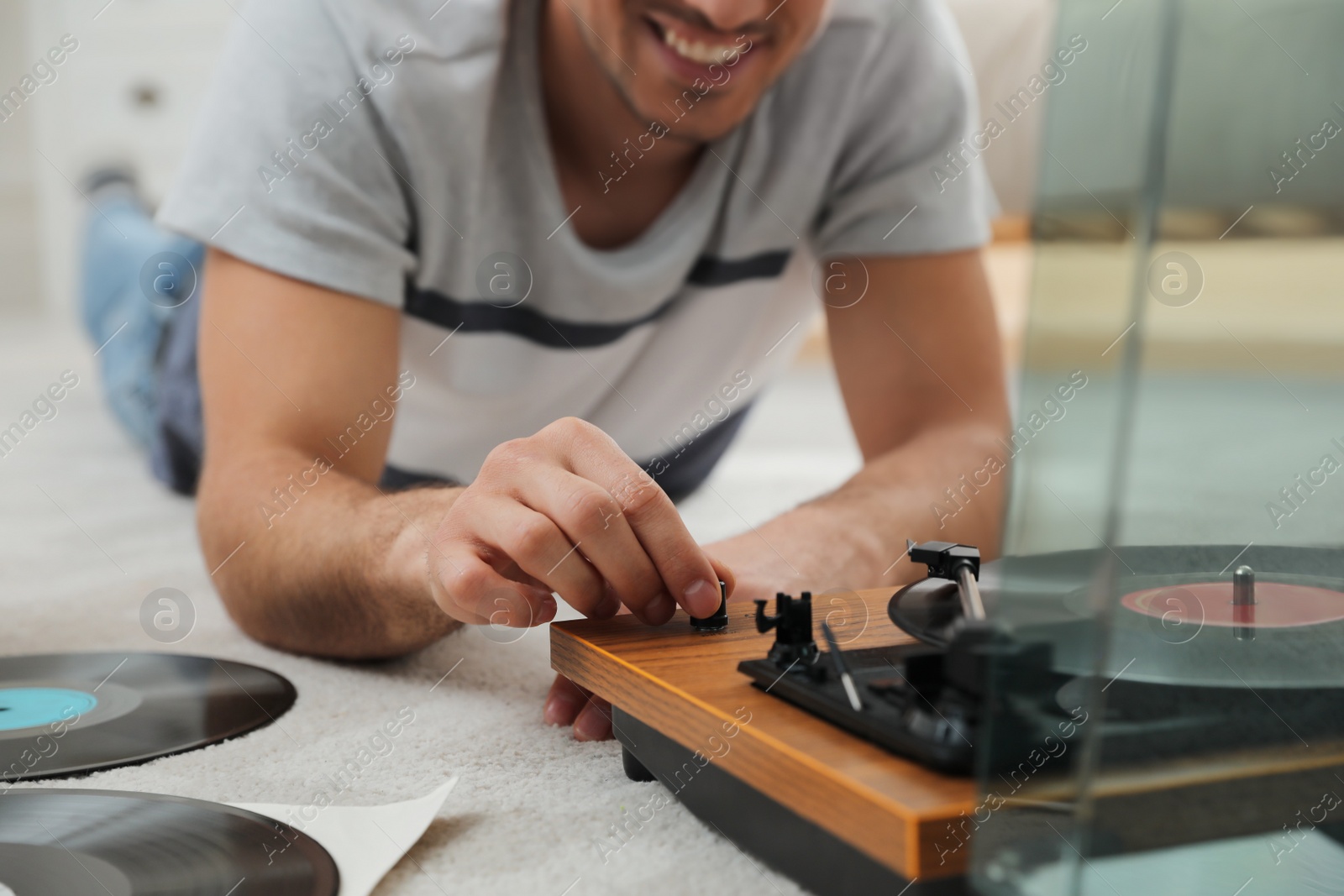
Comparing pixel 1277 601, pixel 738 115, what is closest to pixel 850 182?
pixel 738 115

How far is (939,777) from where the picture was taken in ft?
1.08

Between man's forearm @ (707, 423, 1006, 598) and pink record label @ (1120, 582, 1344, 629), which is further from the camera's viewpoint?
man's forearm @ (707, 423, 1006, 598)

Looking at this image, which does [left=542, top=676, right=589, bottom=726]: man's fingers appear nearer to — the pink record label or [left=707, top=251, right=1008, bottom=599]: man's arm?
[left=707, top=251, right=1008, bottom=599]: man's arm

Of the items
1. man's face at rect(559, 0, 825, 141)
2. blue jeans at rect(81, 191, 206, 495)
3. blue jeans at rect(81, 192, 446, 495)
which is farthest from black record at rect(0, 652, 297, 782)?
blue jeans at rect(81, 191, 206, 495)

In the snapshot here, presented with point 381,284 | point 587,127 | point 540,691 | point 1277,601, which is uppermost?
point 587,127

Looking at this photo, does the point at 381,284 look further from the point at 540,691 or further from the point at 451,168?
the point at 540,691

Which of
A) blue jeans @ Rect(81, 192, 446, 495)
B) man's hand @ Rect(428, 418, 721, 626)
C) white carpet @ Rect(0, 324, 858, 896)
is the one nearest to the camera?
white carpet @ Rect(0, 324, 858, 896)

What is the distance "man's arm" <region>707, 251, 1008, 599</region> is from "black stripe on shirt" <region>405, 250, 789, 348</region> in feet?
0.30

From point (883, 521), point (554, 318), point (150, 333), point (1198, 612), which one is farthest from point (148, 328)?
point (1198, 612)

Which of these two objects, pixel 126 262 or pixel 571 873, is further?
pixel 126 262

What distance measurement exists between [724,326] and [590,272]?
214mm

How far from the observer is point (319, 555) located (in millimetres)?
701

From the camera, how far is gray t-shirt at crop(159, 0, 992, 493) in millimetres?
884

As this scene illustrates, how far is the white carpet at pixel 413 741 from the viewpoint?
1.41 ft
